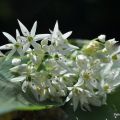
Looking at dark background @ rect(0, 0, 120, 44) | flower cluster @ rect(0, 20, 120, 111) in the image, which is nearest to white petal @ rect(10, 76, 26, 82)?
flower cluster @ rect(0, 20, 120, 111)

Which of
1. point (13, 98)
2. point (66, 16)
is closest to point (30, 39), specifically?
point (13, 98)

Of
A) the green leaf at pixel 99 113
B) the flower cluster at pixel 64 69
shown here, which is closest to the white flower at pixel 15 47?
the flower cluster at pixel 64 69

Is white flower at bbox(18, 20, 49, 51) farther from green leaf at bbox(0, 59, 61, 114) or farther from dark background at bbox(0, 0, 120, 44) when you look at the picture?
dark background at bbox(0, 0, 120, 44)

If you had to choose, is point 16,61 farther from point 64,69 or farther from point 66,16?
point 66,16

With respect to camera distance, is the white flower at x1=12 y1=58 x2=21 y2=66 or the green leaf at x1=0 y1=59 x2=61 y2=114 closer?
the green leaf at x1=0 y1=59 x2=61 y2=114

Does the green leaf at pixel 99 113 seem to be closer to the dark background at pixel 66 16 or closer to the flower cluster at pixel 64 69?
the flower cluster at pixel 64 69

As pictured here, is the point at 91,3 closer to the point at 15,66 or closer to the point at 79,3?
the point at 79,3

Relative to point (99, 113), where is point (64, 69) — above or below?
above
